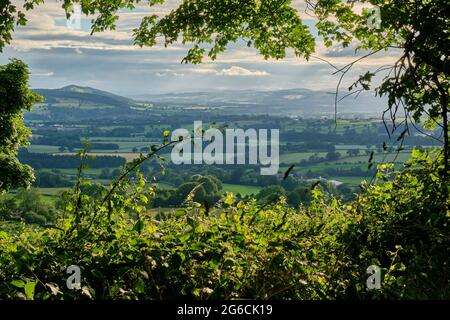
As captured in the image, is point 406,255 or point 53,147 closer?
point 406,255

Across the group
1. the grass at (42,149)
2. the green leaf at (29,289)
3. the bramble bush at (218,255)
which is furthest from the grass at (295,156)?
the green leaf at (29,289)

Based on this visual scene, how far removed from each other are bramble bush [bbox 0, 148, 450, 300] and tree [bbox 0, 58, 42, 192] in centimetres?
3421

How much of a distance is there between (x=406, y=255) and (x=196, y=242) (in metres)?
2.15

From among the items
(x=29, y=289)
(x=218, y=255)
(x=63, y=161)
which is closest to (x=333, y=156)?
(x=63, y=161)

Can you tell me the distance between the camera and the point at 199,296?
453cm

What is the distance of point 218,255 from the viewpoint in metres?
4.57

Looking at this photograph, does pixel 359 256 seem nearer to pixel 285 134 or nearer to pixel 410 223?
pixel 410 223

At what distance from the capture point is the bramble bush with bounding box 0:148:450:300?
4.40 m

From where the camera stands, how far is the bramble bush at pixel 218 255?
440cm

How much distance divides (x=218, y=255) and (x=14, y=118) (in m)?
38.8

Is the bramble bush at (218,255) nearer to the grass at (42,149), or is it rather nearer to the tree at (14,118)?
the tree at (14,118)

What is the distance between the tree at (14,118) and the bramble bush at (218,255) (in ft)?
112

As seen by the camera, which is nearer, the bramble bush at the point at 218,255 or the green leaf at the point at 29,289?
the green leaf at the point at 29,289

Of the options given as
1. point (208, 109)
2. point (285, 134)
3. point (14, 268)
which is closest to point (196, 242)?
point (14, 268)
